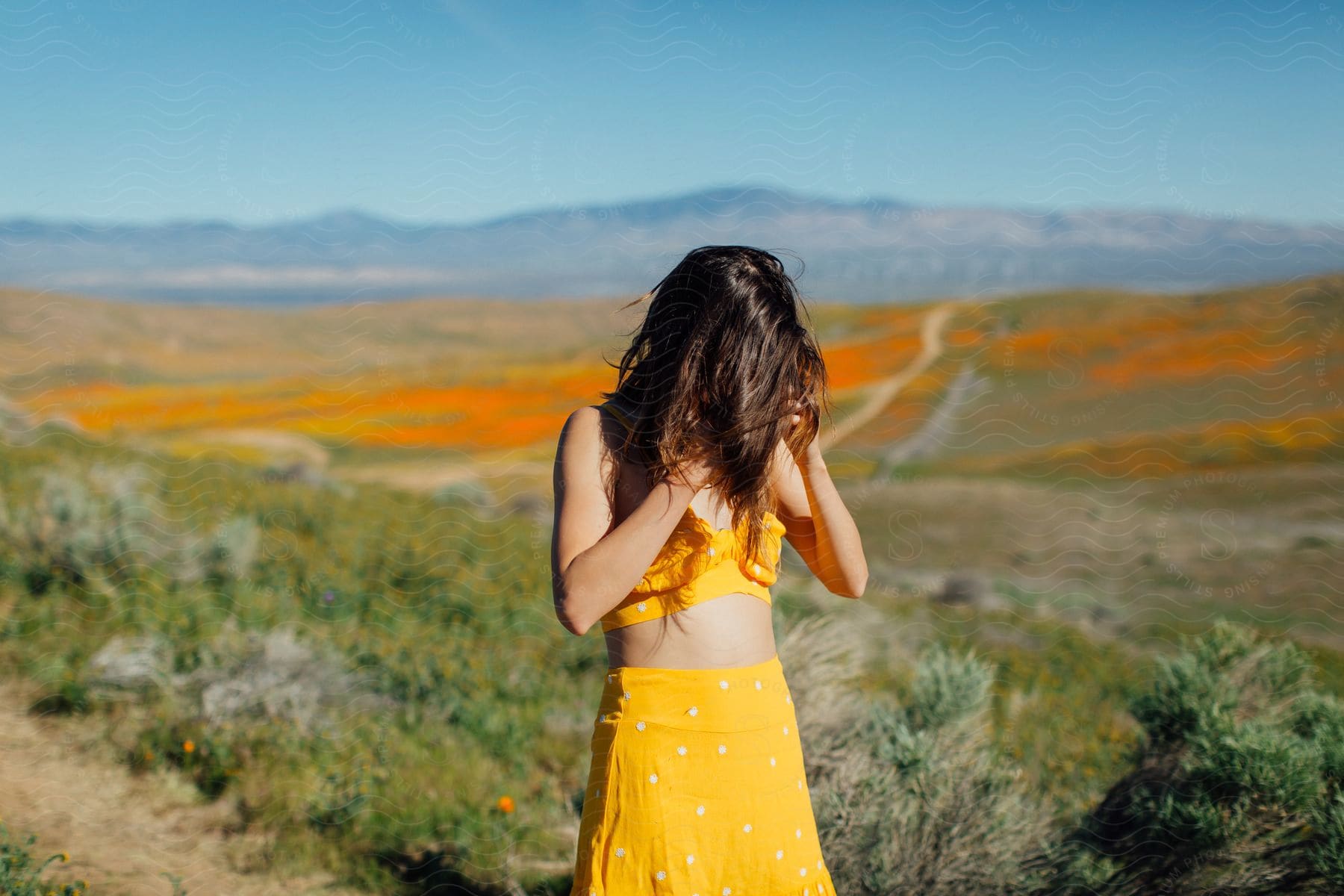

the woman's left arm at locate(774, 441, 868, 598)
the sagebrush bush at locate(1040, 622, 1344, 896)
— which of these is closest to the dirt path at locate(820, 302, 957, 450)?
the sagebrush bush at locate(1040, 622, 1344, 896)

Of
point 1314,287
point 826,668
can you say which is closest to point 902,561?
point 826,668

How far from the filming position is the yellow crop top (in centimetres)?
184

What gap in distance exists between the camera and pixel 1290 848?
280cm

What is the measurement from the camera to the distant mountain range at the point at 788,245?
512 cm

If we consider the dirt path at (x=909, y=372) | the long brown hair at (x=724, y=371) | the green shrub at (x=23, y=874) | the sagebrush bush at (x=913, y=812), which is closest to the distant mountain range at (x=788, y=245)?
the long brown hair at (x=724, y=371)

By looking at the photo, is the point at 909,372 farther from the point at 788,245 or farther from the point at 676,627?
the point at 676,627

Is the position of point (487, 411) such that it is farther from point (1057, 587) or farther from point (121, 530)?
point (121, 530)

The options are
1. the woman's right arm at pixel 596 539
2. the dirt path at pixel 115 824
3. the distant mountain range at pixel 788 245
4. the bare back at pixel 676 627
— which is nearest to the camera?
the woman's right arm at pixel 596 539

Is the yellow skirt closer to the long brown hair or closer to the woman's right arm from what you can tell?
the woman's right arm

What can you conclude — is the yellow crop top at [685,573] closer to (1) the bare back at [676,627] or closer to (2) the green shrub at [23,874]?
(1) the bare back at [676,627]

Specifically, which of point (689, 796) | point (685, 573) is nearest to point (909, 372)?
point (685, 573)

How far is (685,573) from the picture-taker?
1.85 m

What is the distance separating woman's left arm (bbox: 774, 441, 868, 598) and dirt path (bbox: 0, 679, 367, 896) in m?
2.22

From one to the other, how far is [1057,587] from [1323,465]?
36.6 ft
